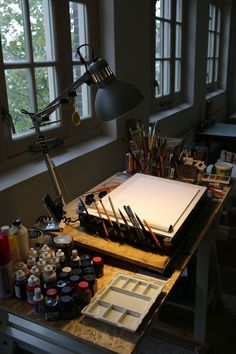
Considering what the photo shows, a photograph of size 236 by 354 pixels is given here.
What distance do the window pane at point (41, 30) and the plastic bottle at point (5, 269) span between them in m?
1.06

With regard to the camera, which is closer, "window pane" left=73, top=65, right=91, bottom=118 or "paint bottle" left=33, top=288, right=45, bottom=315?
"paint bottle" left=33, top=288, right=45, bottom=315

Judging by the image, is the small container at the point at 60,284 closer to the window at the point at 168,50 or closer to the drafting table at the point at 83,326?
the drafting table at the point at 83,326

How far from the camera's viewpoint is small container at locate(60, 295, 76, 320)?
88cm

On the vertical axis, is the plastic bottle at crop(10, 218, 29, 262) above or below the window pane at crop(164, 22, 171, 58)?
below

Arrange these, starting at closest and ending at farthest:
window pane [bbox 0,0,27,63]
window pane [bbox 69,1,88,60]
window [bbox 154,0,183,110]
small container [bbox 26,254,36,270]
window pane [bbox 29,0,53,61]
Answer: small container [bbox 26,254,36,270] < window pane [bbox 0,0,27,63] < window pane [bbox 29,0,53,61] < window pane [bbox 69,1,88,60] < window [bbox 154,0,183,110]

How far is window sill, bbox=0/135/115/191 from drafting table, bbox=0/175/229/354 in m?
0.38

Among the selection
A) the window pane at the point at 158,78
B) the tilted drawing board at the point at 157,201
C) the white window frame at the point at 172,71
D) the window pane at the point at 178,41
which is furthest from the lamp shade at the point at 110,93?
the window pane at the point at 178,41

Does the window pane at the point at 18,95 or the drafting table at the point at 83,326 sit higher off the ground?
the window pane at the point at 18,95

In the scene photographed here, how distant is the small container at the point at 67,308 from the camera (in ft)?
2.90

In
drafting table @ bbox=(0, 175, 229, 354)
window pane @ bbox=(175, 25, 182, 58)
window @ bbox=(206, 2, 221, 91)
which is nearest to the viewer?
drafting table @ bbox=(0, 175, 229, 354)

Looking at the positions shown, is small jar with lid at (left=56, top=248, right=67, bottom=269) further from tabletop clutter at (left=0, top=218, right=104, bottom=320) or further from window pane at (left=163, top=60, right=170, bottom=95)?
window pane at (left=163, top=60, right=170, bottom=95)

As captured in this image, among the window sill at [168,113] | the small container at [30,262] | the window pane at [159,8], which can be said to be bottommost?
the small container at [30,262]

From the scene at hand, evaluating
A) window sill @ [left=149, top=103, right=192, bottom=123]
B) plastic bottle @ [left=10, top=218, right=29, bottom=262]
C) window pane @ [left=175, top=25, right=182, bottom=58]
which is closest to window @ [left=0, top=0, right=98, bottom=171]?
plastic bottle @ [left=10, top=218, right=29, bottom=262]

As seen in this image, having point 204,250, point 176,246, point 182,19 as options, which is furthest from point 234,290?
point 182,19
